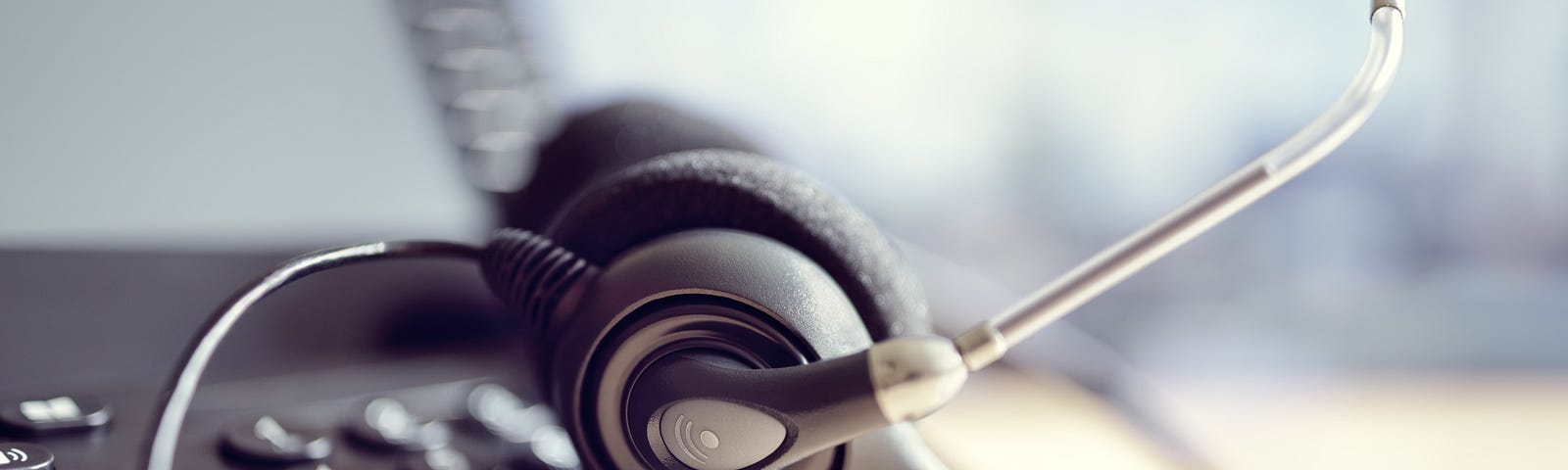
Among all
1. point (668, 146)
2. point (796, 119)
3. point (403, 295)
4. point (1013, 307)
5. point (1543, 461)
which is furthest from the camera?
point (796, 119)

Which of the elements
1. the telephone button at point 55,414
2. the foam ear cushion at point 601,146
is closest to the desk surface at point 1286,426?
the foam ear cushion at point 601,146

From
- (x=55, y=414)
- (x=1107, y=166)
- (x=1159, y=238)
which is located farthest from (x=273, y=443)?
(x=1107, y=166)

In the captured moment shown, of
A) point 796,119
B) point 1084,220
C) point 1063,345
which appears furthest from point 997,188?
point 1063,345

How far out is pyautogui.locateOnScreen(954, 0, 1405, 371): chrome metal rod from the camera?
0.20m

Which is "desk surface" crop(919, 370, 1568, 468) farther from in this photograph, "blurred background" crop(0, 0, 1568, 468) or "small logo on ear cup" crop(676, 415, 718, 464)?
Answer: "small logo on ear cup" crop(676, 415, 718, 464)

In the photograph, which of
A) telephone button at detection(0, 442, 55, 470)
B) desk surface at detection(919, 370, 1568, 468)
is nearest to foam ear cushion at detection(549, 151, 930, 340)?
telephone button at detection(0, 442, 55, 470)

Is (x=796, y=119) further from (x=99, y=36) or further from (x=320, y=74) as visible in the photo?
(x=99, y=36)

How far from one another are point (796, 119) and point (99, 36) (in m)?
0.79

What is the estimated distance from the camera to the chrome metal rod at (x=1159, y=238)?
7.7 inches

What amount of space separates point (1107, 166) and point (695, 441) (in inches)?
38.6

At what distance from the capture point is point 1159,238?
20 cm

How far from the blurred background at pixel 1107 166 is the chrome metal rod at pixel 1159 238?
25cm

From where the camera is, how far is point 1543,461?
21.9 inches

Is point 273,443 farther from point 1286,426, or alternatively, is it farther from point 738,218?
point 1286,426
